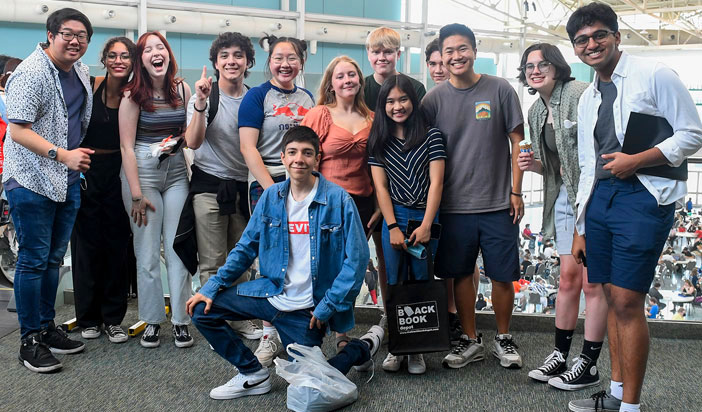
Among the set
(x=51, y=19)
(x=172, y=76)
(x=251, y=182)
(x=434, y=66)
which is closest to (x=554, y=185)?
(x=434, y=66)

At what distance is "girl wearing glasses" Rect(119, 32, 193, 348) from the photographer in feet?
10.1

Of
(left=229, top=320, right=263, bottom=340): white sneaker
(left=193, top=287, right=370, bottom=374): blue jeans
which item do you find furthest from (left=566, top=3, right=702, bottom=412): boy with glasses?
(left=229, top=320, right=263, bottom=340): white sneaker

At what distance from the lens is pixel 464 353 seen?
2.99 metres

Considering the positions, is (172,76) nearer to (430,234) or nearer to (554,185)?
(430,234)

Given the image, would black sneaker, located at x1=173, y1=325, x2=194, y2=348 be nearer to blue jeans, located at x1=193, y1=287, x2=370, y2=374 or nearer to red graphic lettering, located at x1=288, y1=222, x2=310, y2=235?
blue jeans, located at x1=193, y1=287, x2=370, y2=374

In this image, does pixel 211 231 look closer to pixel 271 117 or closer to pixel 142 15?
pixel 271 117

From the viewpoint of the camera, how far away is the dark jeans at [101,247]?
10.6 feet

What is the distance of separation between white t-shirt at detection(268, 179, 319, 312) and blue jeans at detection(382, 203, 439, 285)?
41cm

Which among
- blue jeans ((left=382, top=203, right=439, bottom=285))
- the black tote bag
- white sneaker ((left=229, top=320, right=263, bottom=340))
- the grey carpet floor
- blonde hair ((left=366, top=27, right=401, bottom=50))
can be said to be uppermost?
blonde hair ((left=366, top=27, right=401, bottom=50))

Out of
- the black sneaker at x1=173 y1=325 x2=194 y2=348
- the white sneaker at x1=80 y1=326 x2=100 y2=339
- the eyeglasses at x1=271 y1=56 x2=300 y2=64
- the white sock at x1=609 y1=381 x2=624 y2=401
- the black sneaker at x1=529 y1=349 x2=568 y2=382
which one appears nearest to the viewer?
the white sock at x1=609 y1=381 x2=624 y2=401

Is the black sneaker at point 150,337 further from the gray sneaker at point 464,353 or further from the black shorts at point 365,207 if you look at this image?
the gray sneaker at point 464,353

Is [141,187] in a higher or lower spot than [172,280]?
higher

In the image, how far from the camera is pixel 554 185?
2834 mm

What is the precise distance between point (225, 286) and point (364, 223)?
70cm
